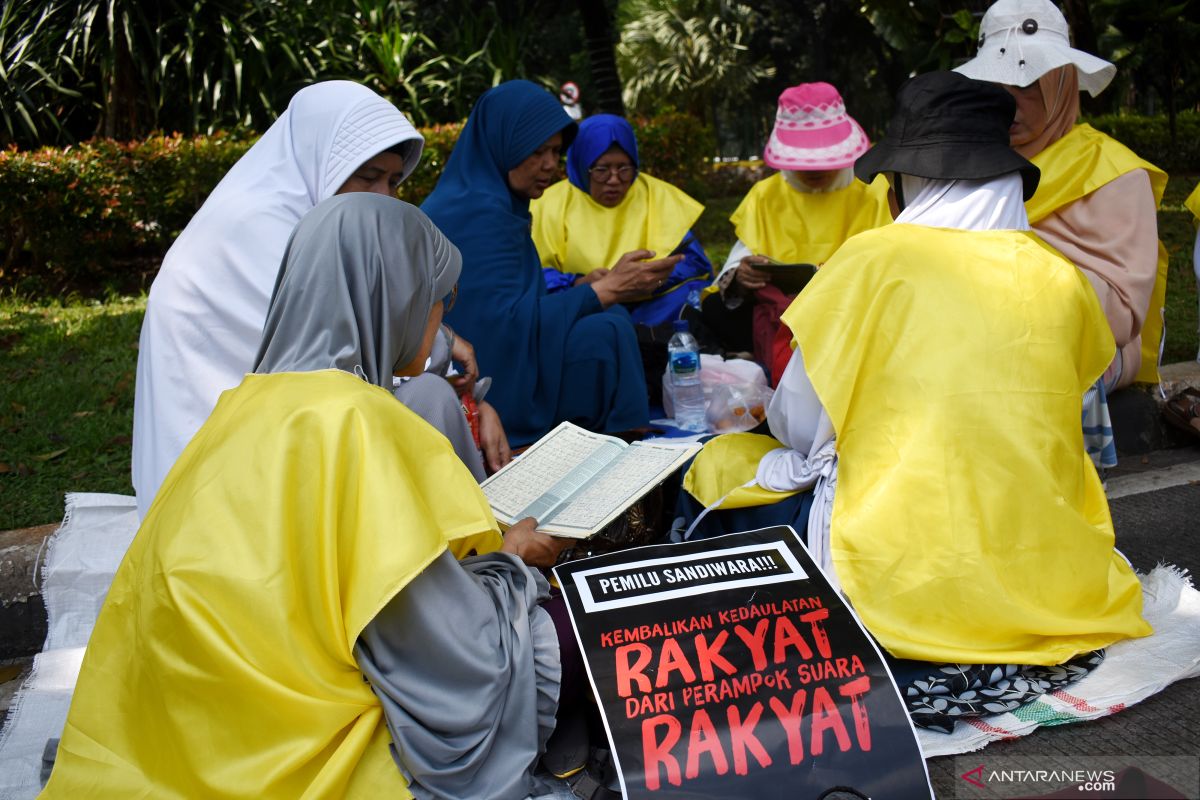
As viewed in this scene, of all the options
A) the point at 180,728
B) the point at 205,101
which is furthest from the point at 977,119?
the point at 205,101

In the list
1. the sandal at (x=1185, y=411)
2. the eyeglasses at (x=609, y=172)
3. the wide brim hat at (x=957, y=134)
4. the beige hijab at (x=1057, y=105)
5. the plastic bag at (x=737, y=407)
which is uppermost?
the wide brim hat at (x=957, y=134)

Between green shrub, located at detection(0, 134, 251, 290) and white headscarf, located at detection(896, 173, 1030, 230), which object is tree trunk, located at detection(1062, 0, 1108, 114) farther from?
green shrub, located at detection(0, 134, 251, 290)

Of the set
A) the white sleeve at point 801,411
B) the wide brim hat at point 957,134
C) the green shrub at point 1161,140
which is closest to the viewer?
the wide brim hat at point 957,134

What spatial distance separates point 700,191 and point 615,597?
8049 mm

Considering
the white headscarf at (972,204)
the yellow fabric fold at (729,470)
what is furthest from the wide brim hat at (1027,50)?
the yellow fabric fold at (729,470)

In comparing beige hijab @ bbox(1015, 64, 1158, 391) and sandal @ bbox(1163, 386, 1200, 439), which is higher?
beige hijab @ bbox(1015, 64, 1158, 391)

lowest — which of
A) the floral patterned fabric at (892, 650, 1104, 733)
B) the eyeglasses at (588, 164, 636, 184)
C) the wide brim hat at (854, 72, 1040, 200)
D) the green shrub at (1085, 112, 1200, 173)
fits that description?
the green shrub at (1085, 112, 1200, 173)

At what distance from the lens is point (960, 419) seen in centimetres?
228

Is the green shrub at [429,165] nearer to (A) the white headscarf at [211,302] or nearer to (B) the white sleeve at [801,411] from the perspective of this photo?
(A) the white headscarf at [211,302]

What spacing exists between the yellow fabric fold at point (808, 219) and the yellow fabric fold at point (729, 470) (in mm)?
2164

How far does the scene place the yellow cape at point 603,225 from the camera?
5078mm

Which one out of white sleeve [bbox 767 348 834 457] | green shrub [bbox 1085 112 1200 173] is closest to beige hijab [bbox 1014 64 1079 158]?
white sleeve [bbox 767 348 834 457]

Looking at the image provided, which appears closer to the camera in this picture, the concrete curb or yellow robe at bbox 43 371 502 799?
yellow robe at bbox 43 371 502 799

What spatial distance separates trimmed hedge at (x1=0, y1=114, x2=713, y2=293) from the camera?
6832 mm
